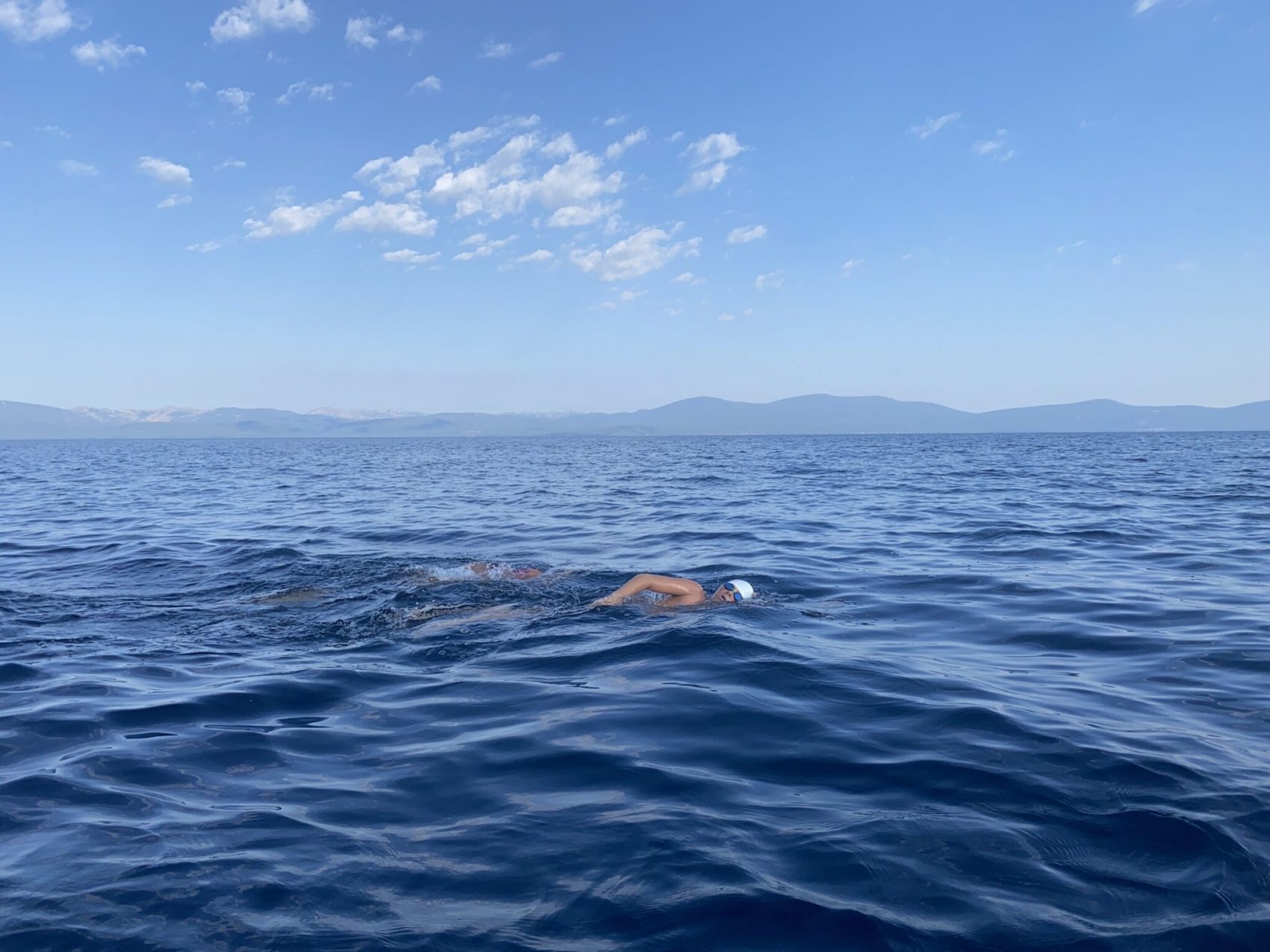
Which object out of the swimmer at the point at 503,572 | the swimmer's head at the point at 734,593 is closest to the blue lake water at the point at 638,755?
the swimmer's head at the point at 734,593

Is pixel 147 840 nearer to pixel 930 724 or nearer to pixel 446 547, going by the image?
pixel 930 724

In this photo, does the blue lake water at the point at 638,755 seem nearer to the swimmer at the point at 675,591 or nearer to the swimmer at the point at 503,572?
the swimmer at the point at 675,591

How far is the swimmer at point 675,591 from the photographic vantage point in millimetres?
10641

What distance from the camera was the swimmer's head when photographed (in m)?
11.0

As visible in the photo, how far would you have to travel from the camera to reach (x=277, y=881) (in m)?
4.17

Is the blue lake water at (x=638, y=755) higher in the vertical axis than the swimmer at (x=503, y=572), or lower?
lower

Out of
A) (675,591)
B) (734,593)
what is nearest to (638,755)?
(675,591)

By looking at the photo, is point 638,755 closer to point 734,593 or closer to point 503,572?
point 734,593

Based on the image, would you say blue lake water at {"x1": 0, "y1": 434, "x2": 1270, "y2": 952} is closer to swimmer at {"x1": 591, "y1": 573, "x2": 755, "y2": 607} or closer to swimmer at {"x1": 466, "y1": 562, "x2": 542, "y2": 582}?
swimmer at {"x1": 591, "y1": 573, "x2": 755, "y2": 607}

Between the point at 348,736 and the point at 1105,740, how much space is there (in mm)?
5817

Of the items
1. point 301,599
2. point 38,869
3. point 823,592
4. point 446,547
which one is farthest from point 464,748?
point 446,547

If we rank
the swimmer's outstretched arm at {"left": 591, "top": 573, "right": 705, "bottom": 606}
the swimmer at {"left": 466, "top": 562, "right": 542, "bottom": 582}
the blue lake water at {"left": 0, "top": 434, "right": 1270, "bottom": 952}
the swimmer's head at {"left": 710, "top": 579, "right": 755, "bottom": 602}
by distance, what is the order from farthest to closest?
1. the swimmer at {"left": 466, "top": 562, "right": 542, "bottom": 582}
2. the swimmer's head at {"left": 710, "top": 579, "right": 755, "bottom": 602}
3. the swimmer's outstretched arm at {"left": 591, "top": 573, "right": 705, "bottom": 606}
4. the blue lake water at {"left": 0, "top": 434, "right": 1270, "bottom": 952}

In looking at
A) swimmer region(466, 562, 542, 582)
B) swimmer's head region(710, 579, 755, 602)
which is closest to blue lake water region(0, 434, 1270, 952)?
swimmer's head region(710, 579, 755, 602)

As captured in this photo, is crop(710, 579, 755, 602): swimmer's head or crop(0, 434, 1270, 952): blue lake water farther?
crop(710, 579, 755, 602): swimmer's head
